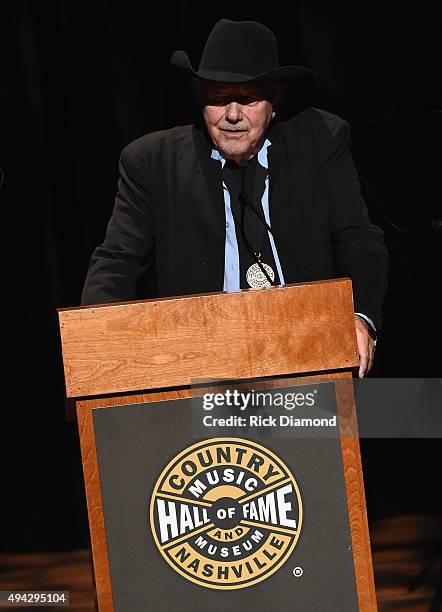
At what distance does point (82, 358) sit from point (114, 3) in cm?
209

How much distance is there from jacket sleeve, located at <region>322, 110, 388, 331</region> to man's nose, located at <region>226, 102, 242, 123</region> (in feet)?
0.83

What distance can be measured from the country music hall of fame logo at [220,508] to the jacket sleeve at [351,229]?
58 cm

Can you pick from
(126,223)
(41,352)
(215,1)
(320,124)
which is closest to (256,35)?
(320,124)

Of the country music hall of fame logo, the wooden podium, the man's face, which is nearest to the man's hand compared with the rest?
the wooden podium

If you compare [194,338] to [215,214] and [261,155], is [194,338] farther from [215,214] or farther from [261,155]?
[261,155]

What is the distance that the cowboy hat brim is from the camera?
2.79 metres

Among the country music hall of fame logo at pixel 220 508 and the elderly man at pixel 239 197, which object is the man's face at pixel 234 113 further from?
the country music hall of fame logo at pixel 220 508

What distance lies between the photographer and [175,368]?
215cm

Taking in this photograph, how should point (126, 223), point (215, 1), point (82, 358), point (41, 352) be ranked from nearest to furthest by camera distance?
point (82, 358) < point (126, 223) < point (215, 1) < point (41, 352)

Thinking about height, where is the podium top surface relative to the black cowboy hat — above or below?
below

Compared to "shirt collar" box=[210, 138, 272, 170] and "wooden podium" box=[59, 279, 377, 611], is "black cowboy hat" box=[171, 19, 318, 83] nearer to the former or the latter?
"shirt collar" box=[210, 138, 272, 170]

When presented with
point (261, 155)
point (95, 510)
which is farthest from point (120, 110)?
point (95, 510)

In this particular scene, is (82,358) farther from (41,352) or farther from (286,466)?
(41,352)

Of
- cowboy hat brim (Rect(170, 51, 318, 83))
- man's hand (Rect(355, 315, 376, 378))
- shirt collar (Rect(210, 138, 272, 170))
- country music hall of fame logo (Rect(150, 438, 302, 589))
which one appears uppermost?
cowboy hat brim (Rect(170, 51, 318, 83))
